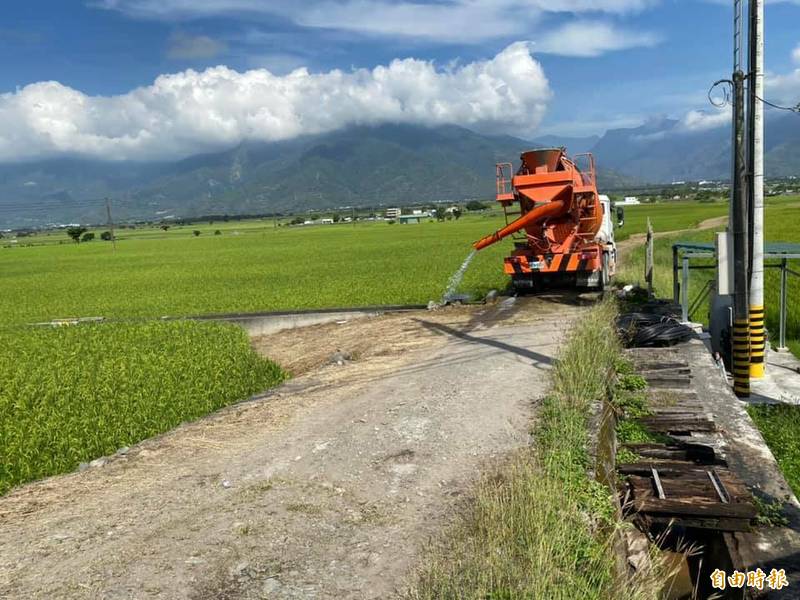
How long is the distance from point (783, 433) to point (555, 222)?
288 inches

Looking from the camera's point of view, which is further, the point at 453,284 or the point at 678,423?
the point at 453,284

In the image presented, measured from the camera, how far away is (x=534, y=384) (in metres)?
7.66

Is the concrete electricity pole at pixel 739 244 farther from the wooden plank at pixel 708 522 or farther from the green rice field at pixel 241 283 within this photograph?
the green rice field at pixel 241 283

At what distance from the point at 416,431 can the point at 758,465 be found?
3086 mm

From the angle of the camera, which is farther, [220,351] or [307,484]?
[220,351]

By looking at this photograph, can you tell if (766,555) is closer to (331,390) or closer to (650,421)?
(650,421)

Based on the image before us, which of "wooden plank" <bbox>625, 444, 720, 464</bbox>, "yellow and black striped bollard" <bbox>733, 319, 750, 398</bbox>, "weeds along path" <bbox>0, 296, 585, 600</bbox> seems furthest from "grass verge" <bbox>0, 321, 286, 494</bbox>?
"yellow and black striped bollard" <bbox>733, 319, 750, 398</bbox>

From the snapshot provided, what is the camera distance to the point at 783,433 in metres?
7.38

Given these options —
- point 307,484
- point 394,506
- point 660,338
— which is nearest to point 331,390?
point 307,484

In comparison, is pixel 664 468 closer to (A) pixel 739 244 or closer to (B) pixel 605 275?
(A) pixel 739 244

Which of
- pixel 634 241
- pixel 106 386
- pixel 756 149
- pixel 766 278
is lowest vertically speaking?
pixel 634 241

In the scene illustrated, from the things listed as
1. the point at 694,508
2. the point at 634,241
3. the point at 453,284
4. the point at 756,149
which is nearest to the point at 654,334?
the point at 756,149

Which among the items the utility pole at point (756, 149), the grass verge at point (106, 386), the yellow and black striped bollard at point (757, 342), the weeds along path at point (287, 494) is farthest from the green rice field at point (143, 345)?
the utility pole at point (756, 149)

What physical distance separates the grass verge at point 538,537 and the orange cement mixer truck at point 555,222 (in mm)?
8140
